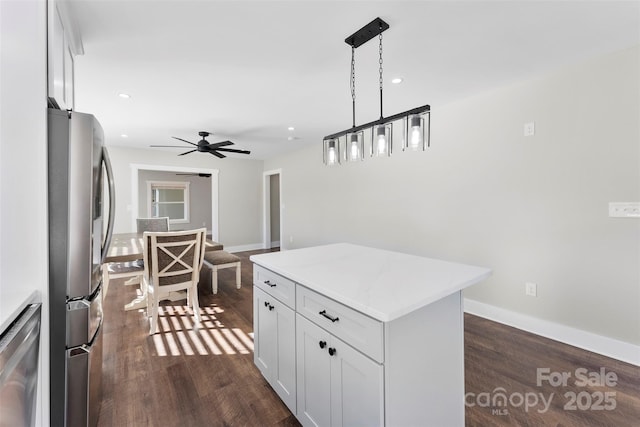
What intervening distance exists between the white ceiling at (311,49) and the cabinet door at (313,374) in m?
1.80

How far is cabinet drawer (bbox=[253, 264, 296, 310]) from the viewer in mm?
1532

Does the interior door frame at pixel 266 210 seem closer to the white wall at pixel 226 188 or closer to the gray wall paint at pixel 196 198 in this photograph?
the white wall at pixel 226 188

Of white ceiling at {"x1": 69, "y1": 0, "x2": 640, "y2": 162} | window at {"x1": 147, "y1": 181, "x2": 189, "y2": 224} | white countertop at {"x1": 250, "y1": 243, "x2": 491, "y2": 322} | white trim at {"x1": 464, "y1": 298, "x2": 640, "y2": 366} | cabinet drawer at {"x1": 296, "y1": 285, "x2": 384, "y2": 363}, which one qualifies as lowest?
white trim at {"x1": 464, "y1": 298, "x2": 640, "y2": 366}

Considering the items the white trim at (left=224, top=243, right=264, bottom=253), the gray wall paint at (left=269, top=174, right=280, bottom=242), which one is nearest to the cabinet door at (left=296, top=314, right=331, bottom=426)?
the white trim at (left=224, top=243, right=264, bottom=253)

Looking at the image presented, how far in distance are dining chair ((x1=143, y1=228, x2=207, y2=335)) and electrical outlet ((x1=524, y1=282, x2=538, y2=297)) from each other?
3157 millimetres

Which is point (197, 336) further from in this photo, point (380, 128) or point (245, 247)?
point (245, 247)

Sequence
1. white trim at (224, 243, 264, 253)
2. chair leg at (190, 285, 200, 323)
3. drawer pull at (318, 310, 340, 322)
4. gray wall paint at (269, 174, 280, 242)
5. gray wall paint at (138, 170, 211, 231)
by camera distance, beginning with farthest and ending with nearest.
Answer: gray wall paint at (138, 170, 211, 231)
gray wall paint at (269, 174, 280, 242)
white trim at (224, 243, 264, 253)
chair leg at (190, 285, 200, 323)
drawer pull at (318, 310, 340, 322)

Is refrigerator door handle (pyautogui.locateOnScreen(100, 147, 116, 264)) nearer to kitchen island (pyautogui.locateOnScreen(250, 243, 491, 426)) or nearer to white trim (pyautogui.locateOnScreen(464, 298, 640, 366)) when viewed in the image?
kitchen island (pyautogui.locateOnScreen(250, 243, 491, 426))

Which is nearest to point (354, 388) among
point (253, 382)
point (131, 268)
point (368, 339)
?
point (368, 339)

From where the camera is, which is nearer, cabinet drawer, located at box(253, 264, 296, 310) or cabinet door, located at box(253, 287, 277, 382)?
cabinet drawer, located at box(253, 264, 296, 310)

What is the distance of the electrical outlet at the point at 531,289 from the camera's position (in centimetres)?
250

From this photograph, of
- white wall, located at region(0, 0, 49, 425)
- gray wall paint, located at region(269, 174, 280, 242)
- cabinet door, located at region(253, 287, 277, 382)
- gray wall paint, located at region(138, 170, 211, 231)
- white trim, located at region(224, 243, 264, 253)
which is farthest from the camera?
gray wall paint, located at region(138, 170, 211, 231)

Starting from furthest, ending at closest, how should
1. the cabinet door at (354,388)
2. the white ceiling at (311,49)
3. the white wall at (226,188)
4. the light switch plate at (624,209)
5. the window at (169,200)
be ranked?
the window at (169,200), the white wall at (226,188), the light switch plate at (624,209), the white ceiling at (311,49), the cabinet door at (354,388)

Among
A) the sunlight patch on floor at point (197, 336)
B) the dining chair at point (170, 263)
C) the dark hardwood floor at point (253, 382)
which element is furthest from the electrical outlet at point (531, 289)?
the dining chair at point (170, 263)
